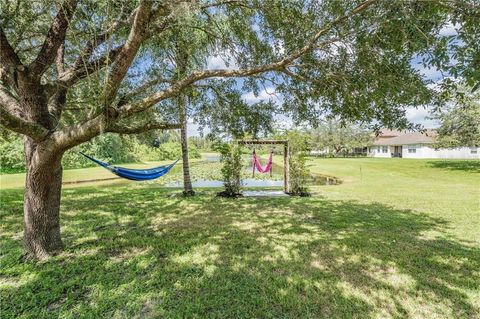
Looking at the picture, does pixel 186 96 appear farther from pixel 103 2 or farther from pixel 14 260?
pixel 14 260

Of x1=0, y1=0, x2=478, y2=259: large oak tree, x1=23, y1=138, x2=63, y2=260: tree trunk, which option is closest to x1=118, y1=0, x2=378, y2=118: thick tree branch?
x1=0, y1=0, x2=478, y2=259: large oak tree

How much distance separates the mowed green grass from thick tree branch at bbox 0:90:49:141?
4.50 feet

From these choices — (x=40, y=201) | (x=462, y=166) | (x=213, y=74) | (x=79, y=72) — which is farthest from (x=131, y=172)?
(x=462, y=166)

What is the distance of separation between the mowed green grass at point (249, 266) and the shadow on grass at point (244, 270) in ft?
0.04

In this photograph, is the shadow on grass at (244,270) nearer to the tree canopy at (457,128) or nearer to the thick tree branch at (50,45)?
the thick tree branch at (50,45)

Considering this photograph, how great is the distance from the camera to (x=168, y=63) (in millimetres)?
4418

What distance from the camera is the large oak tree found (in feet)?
7.00

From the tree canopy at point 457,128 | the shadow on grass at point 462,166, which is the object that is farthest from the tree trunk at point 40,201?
the tree canopy at point 457,128

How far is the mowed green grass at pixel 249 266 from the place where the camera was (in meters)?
2.06

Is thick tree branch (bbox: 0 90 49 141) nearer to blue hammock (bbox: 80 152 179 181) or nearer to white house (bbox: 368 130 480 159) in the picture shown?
blue hammock (bbox: 80 152 179 181)

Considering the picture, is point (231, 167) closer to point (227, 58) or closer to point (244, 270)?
point (227, 58)

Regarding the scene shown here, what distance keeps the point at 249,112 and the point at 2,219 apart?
4.65m

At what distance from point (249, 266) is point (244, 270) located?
0.11 m

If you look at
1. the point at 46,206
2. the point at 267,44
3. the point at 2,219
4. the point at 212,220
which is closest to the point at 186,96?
the point at 267,44
